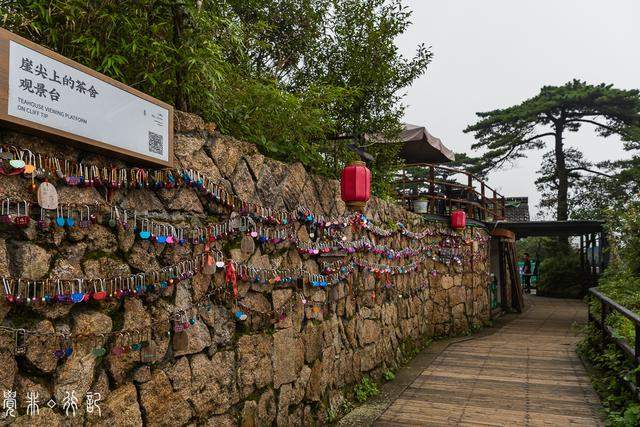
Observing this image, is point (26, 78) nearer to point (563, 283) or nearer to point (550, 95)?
point (563, 283)

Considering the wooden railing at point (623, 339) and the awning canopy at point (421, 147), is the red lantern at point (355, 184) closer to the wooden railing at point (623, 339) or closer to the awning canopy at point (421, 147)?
the wooden railing at point (623, 339)

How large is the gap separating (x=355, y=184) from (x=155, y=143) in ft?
7.87

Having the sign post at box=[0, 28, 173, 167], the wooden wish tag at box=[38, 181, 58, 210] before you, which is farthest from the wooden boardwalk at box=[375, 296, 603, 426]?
the wooden wish tag at box=[38, 181, 58, 210]

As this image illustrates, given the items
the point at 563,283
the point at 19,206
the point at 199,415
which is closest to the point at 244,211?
the point at 199,415

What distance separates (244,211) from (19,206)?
62.4 inches

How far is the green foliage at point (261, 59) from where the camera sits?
9.05ft

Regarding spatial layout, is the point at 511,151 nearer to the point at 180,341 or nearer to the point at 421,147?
the point at 421,147

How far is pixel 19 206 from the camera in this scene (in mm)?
2004

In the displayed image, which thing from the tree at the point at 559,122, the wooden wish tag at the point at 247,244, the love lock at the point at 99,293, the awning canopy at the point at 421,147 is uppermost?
the tree at the point at 559,122

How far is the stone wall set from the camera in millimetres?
2061

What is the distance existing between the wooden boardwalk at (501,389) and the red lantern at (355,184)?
209 cm

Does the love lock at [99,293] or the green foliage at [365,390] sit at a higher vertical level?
the love lock at [99,293]

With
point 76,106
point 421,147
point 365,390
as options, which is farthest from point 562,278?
point 76,106

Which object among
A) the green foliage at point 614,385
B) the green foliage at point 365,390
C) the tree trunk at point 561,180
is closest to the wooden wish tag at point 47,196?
the green foliage at point 365,390
